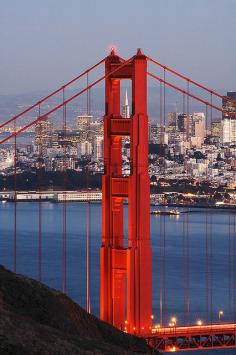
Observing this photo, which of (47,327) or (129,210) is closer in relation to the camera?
(47,327)

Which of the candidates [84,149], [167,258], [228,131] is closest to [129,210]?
[167,258]

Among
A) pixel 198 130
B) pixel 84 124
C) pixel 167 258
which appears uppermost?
pixel 198 130

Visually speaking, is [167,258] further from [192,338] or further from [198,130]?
[192,338]

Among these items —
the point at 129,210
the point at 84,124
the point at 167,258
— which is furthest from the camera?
the point at 167,258

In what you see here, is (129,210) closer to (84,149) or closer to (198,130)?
(84,149)

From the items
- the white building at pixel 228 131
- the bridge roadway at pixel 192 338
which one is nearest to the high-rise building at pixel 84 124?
the bridge roadway at pixel 192 338

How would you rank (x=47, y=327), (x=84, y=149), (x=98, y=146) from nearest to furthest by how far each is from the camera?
(x=47, y=327) → (x=98, y=146) → (x=84, y=149)

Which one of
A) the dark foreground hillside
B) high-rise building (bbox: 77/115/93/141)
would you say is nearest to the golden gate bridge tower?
high-rise building (bbox: 77/115/93/141)

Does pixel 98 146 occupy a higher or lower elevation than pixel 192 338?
higher
